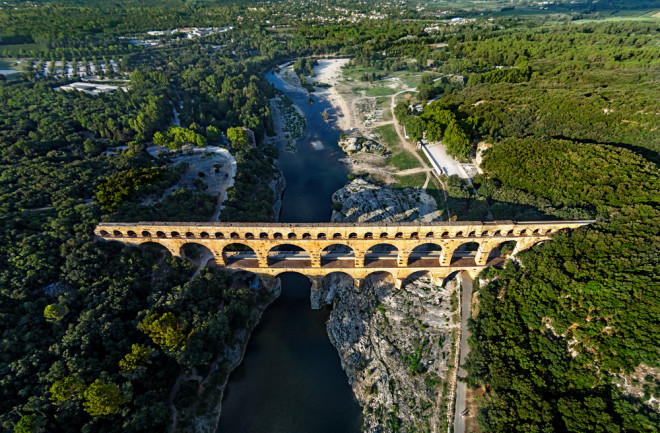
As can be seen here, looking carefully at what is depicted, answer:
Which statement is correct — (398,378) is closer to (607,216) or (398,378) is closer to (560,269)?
(560,269)

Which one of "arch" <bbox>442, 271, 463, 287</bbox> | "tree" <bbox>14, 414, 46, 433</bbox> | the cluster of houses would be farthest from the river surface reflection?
the cluster of houses

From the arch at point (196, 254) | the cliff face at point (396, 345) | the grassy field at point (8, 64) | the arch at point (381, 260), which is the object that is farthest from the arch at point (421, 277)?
the grassy field at point (8, 64)

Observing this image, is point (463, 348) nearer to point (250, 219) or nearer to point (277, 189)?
point (250, 219)

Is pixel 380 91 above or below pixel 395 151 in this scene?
above

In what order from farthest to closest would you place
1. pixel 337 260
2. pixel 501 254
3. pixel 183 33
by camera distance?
pixel 183 33, pixel 337 260, pixel 501 254

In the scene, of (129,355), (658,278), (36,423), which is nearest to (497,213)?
(658,278)

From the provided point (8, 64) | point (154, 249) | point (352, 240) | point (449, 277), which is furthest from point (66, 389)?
point (8, 64)
